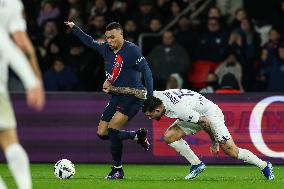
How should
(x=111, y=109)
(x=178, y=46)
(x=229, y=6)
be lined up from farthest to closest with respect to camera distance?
(x=229, y=6) → (x=178, y=46) → (x=111, y=109)

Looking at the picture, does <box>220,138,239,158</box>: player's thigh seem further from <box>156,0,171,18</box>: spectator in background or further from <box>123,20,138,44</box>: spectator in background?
<box>156,0,171,18</box>: spectator in background

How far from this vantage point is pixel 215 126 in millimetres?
14008

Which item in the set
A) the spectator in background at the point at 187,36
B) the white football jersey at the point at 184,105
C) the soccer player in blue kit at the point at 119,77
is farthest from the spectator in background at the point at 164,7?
the white football jersey at the point at 184,105

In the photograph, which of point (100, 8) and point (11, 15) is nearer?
point (11, 15)

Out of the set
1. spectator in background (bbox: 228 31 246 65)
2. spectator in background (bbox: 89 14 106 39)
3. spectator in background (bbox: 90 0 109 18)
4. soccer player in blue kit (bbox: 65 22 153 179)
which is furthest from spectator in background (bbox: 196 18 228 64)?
soccer player in blue kit (bbox: 65 22 153 179)

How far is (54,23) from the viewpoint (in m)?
21.0

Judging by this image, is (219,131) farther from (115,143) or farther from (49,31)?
(49,31)

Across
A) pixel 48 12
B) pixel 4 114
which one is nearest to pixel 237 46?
pixel 48 12

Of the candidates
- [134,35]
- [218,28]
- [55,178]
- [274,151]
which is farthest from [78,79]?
[55,178]

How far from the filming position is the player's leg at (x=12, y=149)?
8695 millimetres

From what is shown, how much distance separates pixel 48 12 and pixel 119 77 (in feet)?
24.1

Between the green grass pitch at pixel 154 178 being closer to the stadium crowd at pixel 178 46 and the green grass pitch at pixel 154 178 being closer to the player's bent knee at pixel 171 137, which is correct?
the player's bent knee at pixel 171 137

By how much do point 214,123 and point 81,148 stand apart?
184 inches

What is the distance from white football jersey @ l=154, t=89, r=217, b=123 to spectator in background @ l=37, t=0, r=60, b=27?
25.3 ft
